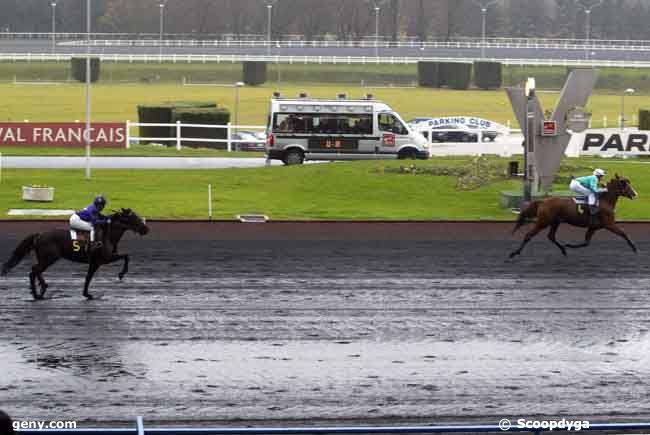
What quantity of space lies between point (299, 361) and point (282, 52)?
Result: 9734cm

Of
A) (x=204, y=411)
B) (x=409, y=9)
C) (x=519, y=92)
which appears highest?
(x=409, y=9)

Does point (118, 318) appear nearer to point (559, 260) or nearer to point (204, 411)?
point (204, 411)

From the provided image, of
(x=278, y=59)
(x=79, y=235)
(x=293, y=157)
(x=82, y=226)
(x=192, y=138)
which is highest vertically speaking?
(x=278, y=59)

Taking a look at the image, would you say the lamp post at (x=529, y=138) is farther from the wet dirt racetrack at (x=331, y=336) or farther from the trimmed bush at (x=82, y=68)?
the trimmed bush at (x=82, y=68)

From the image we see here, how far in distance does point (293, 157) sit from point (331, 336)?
22.8 metres

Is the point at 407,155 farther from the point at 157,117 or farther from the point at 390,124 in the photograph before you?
the point at 157,117

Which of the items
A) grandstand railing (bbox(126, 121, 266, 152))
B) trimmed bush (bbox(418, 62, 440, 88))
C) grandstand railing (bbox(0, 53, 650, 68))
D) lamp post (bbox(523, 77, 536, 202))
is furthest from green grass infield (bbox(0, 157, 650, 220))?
grandstand railing (bbox(0, 53, 650, 68))

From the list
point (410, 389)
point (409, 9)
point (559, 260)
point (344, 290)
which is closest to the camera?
point (410, 389)

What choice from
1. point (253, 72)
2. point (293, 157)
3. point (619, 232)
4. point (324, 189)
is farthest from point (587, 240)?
point (253, 72)

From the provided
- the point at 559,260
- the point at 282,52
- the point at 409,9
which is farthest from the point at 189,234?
the point at 409,9

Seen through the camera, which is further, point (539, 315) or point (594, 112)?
point (594, 112)

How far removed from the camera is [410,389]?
13.4 metres

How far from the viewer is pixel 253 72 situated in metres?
99.2

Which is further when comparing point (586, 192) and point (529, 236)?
point (586, 192)
